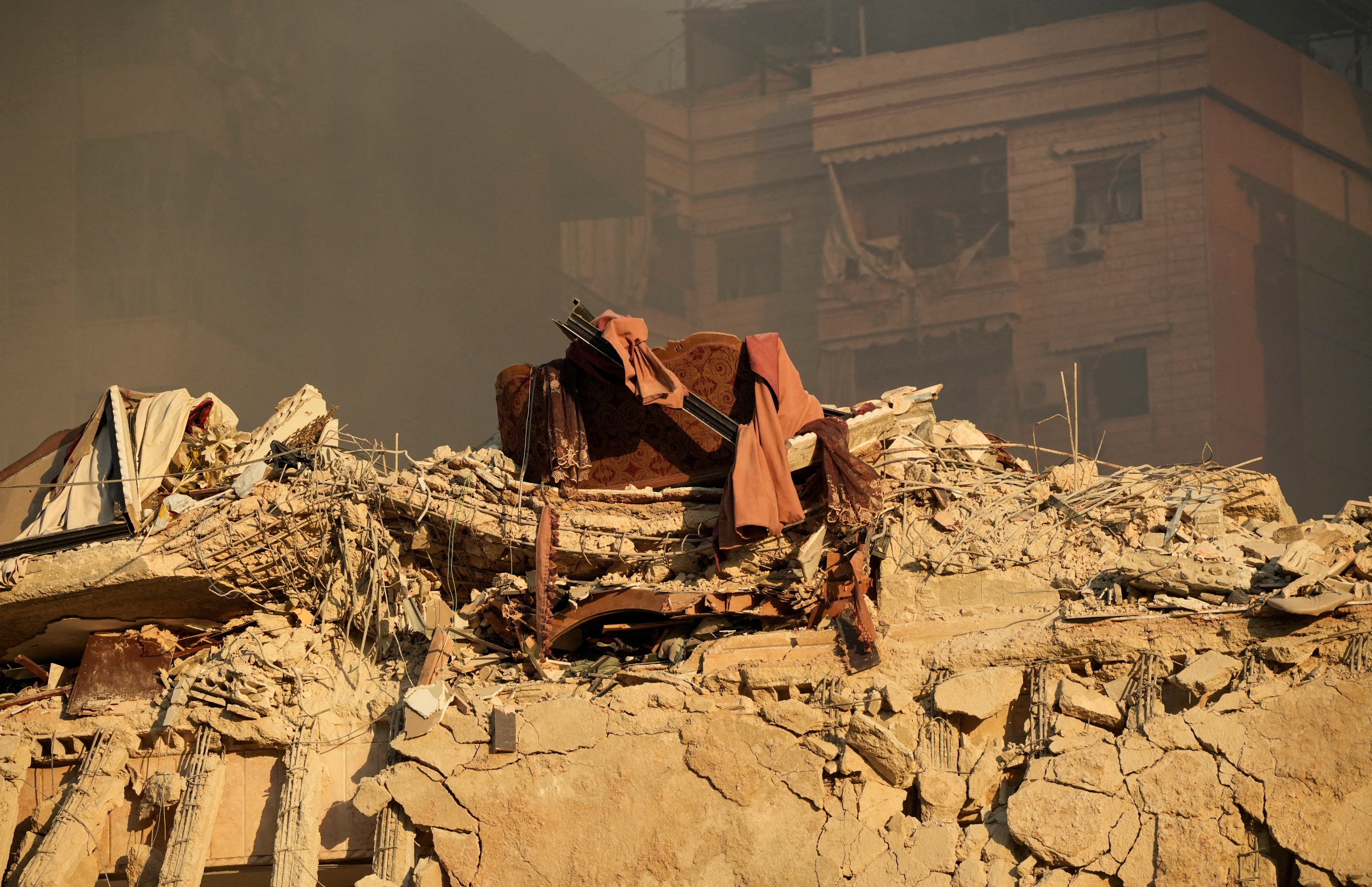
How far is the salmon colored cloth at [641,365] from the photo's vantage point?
994 centimetres

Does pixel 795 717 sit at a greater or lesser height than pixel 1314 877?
greater

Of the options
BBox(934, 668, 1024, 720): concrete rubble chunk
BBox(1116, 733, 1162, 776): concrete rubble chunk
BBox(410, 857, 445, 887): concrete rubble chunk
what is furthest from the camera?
BBox(410, 857, 445, 887): concrete rubble chunk

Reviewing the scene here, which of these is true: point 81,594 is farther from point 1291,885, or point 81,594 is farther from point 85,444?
point 1291,885

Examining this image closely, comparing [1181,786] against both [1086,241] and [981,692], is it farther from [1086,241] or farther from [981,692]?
[1086,241]

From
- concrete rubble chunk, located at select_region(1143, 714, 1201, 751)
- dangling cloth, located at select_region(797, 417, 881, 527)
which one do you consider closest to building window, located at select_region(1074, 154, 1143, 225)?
dangling cloth, located at select_region(797, 417, 881, 527)

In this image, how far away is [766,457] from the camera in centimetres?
972

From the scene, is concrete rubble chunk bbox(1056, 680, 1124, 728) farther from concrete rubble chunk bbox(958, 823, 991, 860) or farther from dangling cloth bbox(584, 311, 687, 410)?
dangling cloth bbox(584, 311, 687, 410)

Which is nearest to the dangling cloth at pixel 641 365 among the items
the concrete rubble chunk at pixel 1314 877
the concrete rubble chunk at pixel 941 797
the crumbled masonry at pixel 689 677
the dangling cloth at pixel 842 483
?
the crumbled masonry at pixel 689 677

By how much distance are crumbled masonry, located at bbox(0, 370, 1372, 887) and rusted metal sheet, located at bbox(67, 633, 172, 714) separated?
3 cm

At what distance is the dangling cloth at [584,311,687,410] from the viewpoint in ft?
32.6

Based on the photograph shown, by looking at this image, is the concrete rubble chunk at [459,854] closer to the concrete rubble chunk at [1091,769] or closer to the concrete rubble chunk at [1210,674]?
the concrete rubble chunk at [1091,769]

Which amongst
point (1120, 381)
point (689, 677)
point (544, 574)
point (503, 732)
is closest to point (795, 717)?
point (689, 677)

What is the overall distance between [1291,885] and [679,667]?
3.81 metres

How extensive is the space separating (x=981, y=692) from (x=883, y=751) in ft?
2.18
